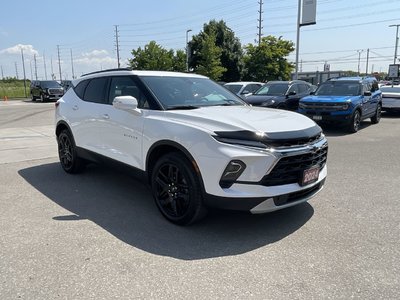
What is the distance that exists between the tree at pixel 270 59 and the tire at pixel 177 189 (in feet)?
120

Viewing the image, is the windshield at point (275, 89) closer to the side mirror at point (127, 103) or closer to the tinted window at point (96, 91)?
the tinted window at point (96, 91)

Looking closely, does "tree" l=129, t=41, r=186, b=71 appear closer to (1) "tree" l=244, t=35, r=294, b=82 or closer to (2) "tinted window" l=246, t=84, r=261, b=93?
(1) "tree" l=244, t=35, r=294, b=82

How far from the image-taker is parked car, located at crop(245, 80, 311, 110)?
13.4m

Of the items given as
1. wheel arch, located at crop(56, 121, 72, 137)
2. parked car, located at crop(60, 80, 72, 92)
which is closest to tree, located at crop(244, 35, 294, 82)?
parked car, located at crop(60, 80, 72, 92)

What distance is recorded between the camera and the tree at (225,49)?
46.6 meters

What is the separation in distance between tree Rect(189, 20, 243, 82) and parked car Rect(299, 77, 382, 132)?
110 feet

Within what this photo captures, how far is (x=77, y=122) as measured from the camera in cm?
594

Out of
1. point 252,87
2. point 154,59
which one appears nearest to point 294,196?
point 252,87

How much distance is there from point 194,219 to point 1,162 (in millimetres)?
5352

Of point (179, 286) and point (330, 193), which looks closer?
point (179, 286)

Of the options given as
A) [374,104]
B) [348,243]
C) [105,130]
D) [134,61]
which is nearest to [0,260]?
[105,130]

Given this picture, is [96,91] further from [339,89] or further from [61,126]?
[339,89]

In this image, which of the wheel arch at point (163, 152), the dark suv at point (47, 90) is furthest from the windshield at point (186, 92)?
the dark suv at point (47, 90)

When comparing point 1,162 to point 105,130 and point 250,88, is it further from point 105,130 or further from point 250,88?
point 250,88
